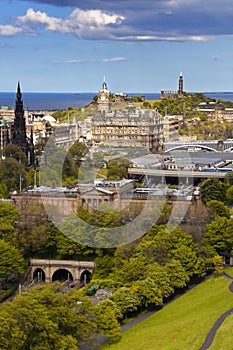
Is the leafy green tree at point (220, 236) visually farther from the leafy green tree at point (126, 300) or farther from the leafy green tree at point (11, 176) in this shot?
the leafy green tree at point (11, 176)

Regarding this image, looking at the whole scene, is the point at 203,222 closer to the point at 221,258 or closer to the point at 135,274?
the point at 221,258

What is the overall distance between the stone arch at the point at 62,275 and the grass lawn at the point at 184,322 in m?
9.86

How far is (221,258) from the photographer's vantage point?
46.5 metres

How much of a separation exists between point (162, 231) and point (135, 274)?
20.8 ft

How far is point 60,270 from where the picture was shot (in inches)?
1953

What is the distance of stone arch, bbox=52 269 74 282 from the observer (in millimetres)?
48906

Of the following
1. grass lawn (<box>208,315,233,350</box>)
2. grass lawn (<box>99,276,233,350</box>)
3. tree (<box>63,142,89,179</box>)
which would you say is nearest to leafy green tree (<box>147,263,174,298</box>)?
grass lawn (<box>99,276,233,350</box>)

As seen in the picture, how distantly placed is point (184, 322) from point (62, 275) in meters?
14.5

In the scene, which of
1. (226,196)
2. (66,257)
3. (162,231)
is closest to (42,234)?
(66,257)

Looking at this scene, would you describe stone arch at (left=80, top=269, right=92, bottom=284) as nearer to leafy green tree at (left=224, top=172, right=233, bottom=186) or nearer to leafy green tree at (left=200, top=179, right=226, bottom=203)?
leafy green tree at (left=200, top=179, right=226, bottom=203)

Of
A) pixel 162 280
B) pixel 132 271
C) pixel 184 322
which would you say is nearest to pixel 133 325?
pixel 184 322

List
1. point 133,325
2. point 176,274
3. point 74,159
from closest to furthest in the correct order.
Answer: point 133,325 < point 176,274 < point 74,159

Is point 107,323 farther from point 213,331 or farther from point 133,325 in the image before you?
point 213,331

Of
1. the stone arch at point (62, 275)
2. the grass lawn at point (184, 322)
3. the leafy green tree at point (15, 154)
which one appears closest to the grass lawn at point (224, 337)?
the grass lawn at point (184, 322)
